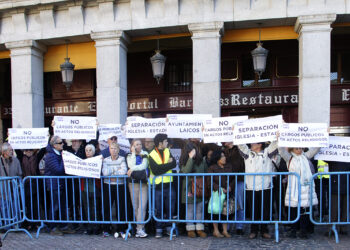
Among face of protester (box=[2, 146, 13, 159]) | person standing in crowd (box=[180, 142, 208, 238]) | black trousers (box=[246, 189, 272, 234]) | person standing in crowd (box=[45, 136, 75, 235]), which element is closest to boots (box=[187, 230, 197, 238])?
person standing in crowd (box=[180, 142, 208, 238])

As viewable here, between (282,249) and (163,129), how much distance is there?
9.82 feet

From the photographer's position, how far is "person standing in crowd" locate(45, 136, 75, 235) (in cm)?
682

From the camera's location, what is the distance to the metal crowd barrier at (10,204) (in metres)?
6.54

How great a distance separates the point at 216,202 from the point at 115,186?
189 cm

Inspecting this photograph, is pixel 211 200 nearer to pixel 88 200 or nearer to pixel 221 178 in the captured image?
pixel 221 178

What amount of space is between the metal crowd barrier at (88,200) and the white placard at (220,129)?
57.6 inches

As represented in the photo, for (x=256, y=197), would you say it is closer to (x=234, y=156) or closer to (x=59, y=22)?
(x=234, y=156)

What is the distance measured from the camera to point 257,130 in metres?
6.20

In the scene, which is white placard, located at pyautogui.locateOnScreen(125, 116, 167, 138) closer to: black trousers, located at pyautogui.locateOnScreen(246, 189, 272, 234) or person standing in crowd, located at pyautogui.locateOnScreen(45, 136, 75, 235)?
person standing in crowd, located at pyautogui.locateOnScreen(45, 136, 75, 235)

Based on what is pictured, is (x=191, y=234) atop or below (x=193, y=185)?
below

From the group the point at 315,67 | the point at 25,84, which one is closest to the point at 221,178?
the point at 315,67

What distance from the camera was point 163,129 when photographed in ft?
22.9

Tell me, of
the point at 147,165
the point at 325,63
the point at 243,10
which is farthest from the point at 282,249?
the point at 243,10

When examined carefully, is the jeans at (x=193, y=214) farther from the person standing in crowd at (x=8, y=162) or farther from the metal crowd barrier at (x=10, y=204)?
the person standing in crowd at (x=8, y=162)
